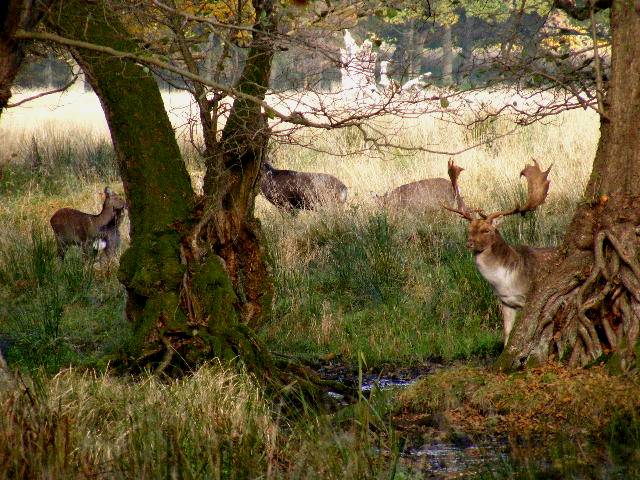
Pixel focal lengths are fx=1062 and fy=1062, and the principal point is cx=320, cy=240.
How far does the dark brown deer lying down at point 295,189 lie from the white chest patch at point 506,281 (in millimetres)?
5654

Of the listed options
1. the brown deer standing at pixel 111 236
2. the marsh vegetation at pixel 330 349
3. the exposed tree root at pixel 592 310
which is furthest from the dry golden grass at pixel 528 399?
the brown deer standing at pixel 111 236

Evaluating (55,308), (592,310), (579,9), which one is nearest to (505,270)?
(592,310)

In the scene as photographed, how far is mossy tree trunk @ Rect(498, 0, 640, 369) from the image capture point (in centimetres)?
646

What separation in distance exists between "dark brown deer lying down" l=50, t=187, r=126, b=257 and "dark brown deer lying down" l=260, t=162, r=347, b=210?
2.41 m

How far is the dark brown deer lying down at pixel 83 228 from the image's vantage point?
38.1ft

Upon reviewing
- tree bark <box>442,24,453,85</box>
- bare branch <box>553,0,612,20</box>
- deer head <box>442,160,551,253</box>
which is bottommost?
deer head <box>442,160,551,253</box>

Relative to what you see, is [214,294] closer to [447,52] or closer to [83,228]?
[83,228]

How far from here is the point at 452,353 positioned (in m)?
8.56

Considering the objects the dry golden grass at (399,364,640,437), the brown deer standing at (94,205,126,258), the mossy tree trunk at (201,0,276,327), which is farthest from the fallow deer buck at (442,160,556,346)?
the brown deer standing at (94,205,126,258)

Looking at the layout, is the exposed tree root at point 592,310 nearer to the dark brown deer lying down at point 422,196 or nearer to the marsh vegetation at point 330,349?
the marsh vegetation at point 330,349

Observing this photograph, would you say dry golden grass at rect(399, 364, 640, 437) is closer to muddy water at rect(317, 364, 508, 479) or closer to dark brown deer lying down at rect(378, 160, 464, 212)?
muddy water at rect(317, 364, 508, 479)

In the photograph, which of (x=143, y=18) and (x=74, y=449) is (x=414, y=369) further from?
(x=74, y=449)

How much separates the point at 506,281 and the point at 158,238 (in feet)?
8.68

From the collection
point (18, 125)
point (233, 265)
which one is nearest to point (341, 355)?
point (233, 265)
